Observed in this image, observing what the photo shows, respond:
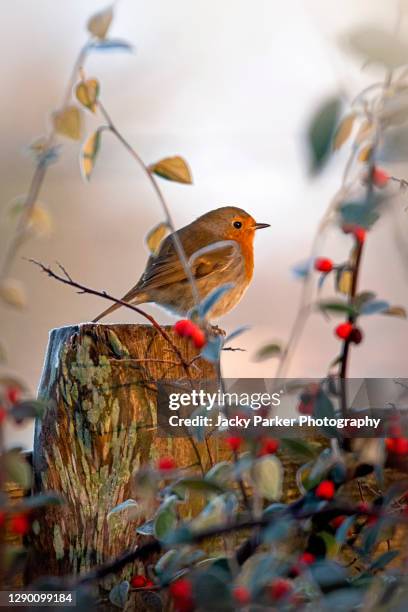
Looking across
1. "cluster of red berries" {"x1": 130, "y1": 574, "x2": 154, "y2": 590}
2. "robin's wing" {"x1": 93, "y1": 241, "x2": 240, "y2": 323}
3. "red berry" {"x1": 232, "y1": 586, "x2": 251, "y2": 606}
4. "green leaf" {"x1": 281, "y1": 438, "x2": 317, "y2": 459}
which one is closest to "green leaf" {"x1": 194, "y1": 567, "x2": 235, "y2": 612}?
"red berry" {"x1": 232, "y1": 586, "x2": 251, "y2": 606}

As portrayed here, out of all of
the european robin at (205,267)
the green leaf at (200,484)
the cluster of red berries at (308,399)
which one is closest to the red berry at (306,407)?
the cluster of red berries at (308,399)

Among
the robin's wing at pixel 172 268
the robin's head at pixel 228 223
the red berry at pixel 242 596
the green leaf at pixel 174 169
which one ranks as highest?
the robin's head at pixel 228 223

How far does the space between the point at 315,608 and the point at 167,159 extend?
579 mm

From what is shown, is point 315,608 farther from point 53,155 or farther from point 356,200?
point 53,155

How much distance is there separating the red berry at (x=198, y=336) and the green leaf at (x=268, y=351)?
177 mm

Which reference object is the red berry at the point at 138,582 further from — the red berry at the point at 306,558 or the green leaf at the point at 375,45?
the green leaf at the point at 375,45

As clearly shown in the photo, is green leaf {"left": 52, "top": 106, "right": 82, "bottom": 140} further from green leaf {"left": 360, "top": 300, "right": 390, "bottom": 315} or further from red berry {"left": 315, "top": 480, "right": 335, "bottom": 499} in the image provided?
red berry {"left": 315, "top": 480, "right": 335, "bottom": 499}

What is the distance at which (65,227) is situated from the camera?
4.11 metres

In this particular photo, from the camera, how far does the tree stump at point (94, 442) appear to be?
4.52 feet

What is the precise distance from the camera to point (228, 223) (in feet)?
9.87

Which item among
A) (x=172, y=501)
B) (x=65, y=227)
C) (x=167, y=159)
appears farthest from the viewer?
(x=65, y=227)

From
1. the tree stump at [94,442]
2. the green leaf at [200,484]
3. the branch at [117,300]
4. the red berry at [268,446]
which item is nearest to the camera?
the green leaf at [200,484]

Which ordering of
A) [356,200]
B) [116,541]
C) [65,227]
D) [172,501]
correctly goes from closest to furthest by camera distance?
[356,200], [172,501], [116,541], [65,227]

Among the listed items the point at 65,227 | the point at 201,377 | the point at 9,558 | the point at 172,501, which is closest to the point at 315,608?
the point at 172,501
